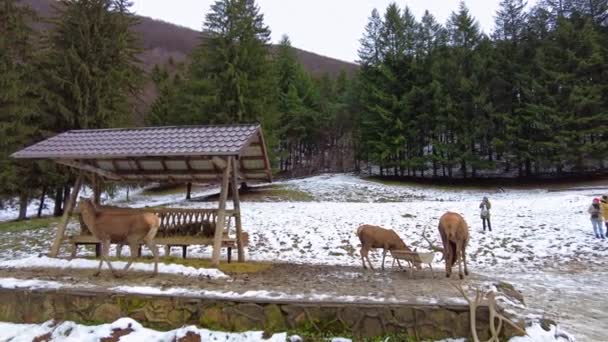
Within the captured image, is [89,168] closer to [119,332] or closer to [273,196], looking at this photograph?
[119,332]

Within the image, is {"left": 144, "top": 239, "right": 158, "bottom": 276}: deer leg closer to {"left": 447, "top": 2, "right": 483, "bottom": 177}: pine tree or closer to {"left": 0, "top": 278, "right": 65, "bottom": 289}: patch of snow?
{"left": 0, "top": 278, "right": 65, "bottom": 289}: patch of snow

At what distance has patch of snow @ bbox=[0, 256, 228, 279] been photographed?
7199mm

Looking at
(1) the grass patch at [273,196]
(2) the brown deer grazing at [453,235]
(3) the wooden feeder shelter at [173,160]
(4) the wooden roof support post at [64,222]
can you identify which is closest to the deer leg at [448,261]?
(2) the brown deer grazing at [453,235]

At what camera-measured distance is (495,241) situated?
1318 centimetres

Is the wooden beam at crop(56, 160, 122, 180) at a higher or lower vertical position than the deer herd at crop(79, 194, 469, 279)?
higher

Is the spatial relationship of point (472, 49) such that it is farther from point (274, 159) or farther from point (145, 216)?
point (145, 216)

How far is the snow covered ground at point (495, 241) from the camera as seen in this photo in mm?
8234

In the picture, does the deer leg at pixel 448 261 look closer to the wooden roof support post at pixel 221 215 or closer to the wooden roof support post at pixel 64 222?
the wooden roof support post at pixel 221 215

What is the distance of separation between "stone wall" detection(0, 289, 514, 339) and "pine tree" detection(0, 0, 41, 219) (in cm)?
1431

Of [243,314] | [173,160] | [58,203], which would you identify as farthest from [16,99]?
[243,314]

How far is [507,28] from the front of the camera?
3525 centimetres

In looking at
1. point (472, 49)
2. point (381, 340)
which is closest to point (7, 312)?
point (381, 340)

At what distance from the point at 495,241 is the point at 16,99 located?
20.5m

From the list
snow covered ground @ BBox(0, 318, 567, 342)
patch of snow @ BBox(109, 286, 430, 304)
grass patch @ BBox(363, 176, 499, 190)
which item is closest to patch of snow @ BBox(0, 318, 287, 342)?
snow covered ground @ BBox(0, 318, 567, 342)
